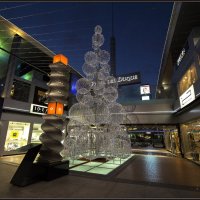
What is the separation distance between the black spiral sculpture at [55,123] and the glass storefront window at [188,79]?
6345 mm

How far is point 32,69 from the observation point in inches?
488

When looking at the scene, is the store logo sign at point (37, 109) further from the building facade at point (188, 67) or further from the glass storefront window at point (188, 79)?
the glass storefront window at point (188, 79)

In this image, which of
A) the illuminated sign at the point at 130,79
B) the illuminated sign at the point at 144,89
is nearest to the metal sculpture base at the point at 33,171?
the illuminated sign at the point at 130,79

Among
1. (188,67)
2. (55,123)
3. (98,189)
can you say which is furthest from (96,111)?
(188,67)

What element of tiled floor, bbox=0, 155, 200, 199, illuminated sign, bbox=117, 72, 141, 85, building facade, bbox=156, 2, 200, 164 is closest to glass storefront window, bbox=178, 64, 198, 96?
building facade, bbox=156, 2, 200, 164

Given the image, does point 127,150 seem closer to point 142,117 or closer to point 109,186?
point 109,186

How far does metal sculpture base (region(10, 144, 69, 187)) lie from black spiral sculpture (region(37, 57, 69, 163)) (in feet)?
0.77

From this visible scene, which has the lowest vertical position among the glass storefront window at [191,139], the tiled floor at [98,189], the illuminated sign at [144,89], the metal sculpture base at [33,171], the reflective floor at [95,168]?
the tiled floor at [98,189]

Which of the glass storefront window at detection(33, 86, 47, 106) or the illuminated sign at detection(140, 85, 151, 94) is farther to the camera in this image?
the illuminated sign at detection(140, 85, 151, 94)

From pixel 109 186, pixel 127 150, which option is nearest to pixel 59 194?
pixel 109 186

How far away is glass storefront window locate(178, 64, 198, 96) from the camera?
23.7 ft

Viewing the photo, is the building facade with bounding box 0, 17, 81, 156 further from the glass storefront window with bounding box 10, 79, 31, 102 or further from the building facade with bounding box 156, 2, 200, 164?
the building facade with bounding box 156, 2, 200, 164

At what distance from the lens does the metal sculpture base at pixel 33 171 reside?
387cm

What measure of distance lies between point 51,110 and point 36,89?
8.34m
